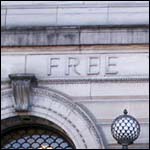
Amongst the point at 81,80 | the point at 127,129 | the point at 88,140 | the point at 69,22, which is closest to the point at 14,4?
the point at 69,22

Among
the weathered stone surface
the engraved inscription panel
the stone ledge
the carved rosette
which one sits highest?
the weathered stone surface

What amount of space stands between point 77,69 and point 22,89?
1.04 meters

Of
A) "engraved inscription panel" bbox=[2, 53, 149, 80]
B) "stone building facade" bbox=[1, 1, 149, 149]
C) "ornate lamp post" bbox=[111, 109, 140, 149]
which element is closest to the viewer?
"ornate lamp post" bbox=[111, 109, 140, 149]

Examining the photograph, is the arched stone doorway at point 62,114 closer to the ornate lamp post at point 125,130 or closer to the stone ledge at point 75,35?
the stone ledge at point 75,35

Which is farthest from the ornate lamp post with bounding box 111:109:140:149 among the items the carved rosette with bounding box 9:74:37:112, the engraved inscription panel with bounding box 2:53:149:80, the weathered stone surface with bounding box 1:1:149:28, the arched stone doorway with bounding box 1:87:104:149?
the weathered stone surface with bounding box 1:1:149:28

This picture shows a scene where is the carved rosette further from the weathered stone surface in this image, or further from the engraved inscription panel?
the weathered stone surface

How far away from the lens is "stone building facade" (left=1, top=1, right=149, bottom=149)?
11586mm

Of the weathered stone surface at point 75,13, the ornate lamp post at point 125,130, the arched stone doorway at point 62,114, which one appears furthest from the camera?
the weathered stone surface at point 75,13

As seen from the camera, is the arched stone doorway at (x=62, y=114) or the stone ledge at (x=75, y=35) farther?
the stone ledge at (x=75, y=35)

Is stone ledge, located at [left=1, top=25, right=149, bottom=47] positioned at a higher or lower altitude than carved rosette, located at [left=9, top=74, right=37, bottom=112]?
higher

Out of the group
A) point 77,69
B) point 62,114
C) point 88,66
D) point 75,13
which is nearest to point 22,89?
point 62,114

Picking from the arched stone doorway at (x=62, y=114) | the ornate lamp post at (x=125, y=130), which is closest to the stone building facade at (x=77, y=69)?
the arched stone doorway at (x=62, y=114)

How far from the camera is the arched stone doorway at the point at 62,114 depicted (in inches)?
450

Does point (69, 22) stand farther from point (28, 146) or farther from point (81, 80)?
point (28, 146)
